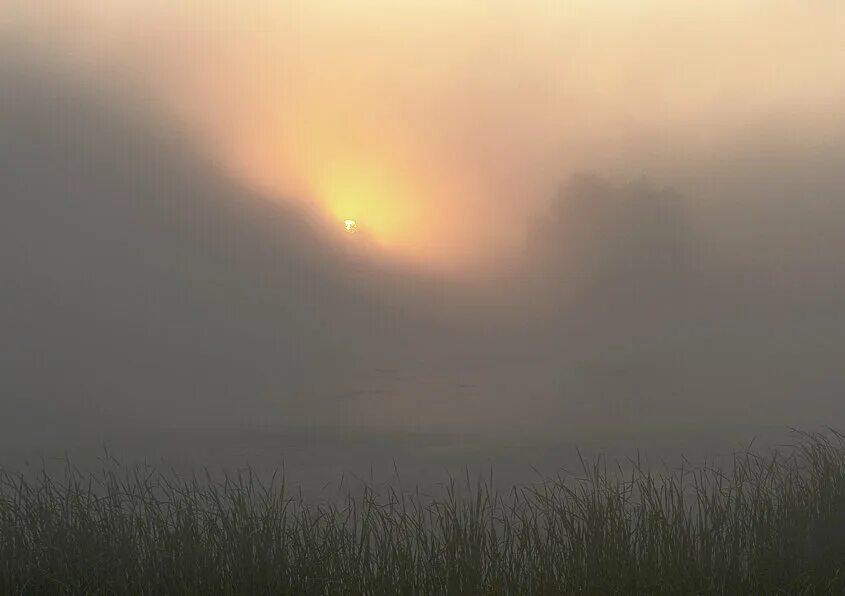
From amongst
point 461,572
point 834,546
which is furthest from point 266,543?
point 834,546

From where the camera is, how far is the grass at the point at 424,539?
491cm

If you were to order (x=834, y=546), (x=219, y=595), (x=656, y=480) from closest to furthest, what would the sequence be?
(x=219, y=595) < (x=834, y=546) < (x=656, y=480)

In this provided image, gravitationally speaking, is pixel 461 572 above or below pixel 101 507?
below

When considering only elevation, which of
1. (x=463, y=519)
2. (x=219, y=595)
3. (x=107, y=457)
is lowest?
(x=219, y=595)

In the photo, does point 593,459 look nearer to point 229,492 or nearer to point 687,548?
point 687,548

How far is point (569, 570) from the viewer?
499 centimetres

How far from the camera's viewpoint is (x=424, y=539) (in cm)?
507

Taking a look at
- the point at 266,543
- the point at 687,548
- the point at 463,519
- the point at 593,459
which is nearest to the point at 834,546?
the point at 687,548

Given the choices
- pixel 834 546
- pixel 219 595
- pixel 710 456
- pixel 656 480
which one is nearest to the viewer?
pixel 219 595

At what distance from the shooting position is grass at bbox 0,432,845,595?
491 centimetres

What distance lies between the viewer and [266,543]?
4.97 m

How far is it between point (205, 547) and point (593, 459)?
8.92ft

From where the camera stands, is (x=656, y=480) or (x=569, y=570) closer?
(x=569, y=570)

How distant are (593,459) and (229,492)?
254 cm
